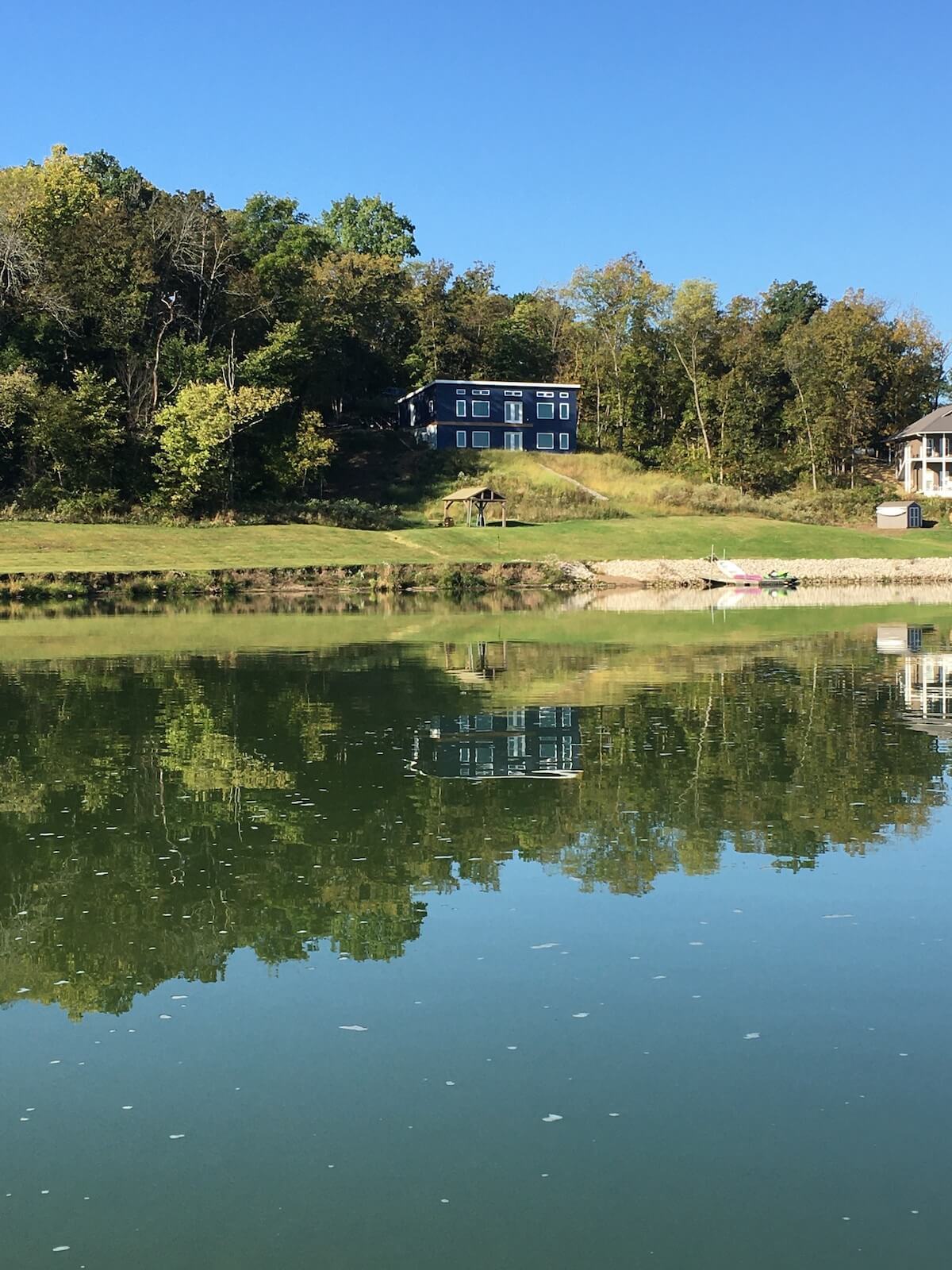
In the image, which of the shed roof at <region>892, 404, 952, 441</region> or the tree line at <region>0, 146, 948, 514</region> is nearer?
the tree line at <region>0, 146, 948, 514</region>

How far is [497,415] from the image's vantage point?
102 m

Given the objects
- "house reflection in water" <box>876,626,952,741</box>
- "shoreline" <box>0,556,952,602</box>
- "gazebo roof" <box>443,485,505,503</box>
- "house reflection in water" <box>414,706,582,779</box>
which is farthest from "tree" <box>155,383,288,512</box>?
"house reflection in water" <box>414,706,582,779</box>

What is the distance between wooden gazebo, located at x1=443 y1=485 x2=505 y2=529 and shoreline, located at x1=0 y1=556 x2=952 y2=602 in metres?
12.1

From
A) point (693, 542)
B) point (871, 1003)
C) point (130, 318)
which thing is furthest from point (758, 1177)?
point (130, 318)

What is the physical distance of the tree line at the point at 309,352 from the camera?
77.1m

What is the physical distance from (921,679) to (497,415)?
76407mm

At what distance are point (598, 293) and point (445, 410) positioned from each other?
27.9 metres

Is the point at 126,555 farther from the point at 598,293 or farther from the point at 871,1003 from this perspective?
the point at 598,293

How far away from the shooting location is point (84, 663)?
32.5 meters

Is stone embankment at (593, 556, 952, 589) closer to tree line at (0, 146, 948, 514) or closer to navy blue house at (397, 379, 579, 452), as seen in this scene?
tree line at (0, 146, 948, 514)

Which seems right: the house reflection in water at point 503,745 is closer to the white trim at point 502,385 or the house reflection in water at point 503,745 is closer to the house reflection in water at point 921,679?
the house reflection in water at point 921,679

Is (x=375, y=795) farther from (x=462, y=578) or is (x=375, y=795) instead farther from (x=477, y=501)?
(x=477, y=501)

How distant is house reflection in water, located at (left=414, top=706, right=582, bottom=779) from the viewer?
60.6 ft

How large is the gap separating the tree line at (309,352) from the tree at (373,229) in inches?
12.4
